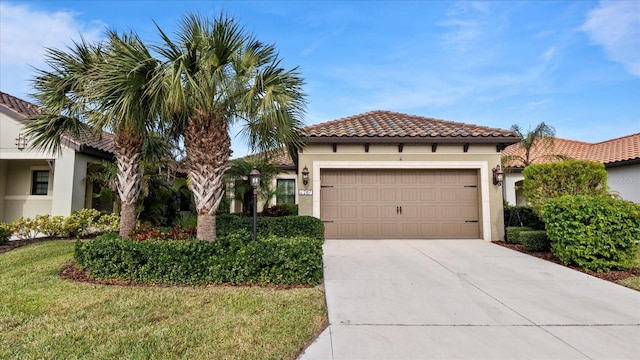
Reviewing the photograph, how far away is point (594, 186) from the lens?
8.19 m

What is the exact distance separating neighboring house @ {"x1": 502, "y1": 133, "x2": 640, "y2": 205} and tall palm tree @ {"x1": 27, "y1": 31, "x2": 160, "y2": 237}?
14427mm

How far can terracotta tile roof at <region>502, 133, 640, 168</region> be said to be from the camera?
1380 centimetres

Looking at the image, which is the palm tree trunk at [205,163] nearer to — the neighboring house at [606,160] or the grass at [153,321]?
the grass at [153,321]

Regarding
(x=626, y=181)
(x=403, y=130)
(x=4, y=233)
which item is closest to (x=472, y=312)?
(x=403, y=130)

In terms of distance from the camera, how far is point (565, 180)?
27.2 ft

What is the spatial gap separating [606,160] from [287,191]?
15.2 meters

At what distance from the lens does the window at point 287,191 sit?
15.9 meters

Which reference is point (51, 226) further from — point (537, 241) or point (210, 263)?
point (537, 241)

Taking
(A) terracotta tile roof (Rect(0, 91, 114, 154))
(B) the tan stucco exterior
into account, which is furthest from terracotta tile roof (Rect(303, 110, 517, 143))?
(B) the tan stucco exterior

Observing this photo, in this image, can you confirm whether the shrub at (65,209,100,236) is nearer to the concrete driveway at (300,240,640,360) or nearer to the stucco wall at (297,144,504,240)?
the stucco wall at (297,144,504,240)

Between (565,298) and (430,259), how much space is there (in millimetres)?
2783

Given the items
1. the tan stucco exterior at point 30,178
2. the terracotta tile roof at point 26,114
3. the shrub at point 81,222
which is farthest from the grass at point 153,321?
the terracotta tile roof at point 26,114

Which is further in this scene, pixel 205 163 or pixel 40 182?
pixel 40 182

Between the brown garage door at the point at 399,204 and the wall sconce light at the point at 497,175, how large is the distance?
55 centimetres
